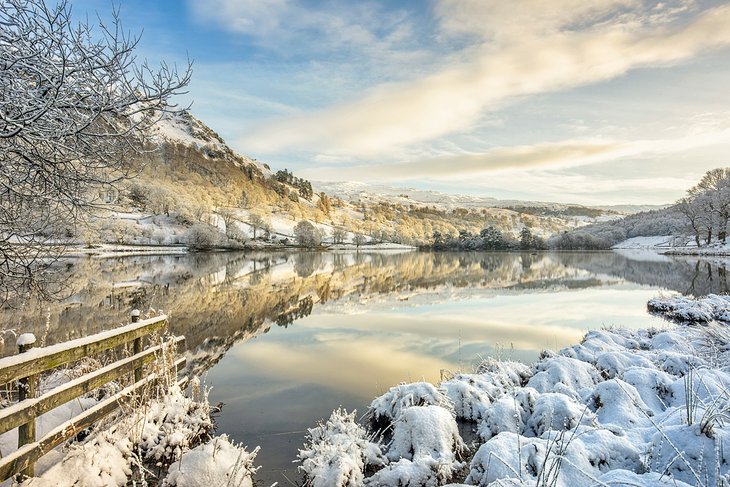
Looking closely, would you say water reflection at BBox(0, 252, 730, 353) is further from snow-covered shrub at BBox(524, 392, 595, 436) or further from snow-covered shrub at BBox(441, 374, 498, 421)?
snow-covered shrub at BBox(524, 392, 595, 436)

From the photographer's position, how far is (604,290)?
27.2 metres

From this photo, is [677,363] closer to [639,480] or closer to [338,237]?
[639,480]

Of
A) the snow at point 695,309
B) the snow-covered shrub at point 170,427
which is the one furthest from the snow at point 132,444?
the snow at point 695,309

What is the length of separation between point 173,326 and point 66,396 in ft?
35.1

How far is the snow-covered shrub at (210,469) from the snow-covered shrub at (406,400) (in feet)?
8.06

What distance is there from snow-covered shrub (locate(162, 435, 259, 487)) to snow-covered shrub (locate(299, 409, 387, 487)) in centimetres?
71

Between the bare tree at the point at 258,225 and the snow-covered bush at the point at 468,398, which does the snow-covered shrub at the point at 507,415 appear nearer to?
the snow-covered bush at the point at 468,398

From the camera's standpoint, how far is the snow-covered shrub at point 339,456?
500 cm

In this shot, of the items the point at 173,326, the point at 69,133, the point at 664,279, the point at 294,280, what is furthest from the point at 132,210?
the point at 69,133

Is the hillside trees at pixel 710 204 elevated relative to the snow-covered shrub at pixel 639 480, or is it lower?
elevated

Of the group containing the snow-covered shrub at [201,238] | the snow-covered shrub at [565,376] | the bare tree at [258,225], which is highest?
the bare tree at [258,225]

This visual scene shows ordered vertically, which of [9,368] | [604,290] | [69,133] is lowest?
[604,290]

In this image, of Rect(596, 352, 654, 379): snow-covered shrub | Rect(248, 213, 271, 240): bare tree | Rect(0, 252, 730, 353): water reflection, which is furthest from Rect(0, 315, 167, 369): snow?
Rect(248, 213, 271, 240): bare tree

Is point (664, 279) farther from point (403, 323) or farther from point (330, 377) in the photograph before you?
point (330, 377)
